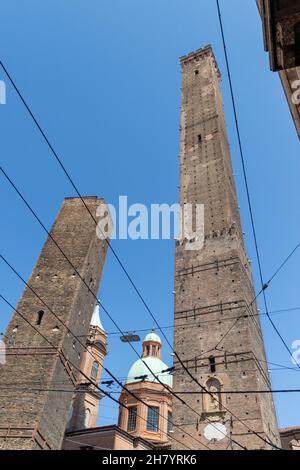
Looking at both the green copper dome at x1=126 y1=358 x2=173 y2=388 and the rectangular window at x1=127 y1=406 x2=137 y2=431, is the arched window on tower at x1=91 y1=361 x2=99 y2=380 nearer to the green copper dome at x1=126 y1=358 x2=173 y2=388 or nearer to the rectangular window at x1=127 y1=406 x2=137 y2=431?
the green copper dome at x1=126 y1=358 x2=173 y2=388

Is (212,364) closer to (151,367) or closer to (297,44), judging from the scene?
(297,44)

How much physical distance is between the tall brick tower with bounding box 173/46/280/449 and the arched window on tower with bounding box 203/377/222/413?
4cm

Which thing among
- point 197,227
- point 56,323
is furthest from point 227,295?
point 56,323

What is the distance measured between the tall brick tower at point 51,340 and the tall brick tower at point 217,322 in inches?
188

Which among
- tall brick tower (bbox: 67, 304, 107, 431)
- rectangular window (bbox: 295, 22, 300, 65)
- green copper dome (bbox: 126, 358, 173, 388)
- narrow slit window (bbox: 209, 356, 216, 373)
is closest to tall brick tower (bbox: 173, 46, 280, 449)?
narrow slit window (bbox: 209, 356, 216, 373)

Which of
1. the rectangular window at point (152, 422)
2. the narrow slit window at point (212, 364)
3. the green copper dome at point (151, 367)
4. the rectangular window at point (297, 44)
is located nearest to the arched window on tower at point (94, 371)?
the green copper dome at point (151, 367)

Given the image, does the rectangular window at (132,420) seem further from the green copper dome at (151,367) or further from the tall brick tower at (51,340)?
the tall brick tower at (51,340)

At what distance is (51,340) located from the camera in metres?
16.7

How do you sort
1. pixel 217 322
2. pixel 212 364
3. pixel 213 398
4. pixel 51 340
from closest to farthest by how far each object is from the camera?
pixel 213 398 → pixel 51 340 → pixel 212 364 → pixel 217 322

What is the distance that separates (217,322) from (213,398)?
3.47m

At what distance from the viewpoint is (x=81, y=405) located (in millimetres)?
28797

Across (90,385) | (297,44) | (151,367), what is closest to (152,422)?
(151,367)

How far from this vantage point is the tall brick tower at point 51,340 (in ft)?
47.6
